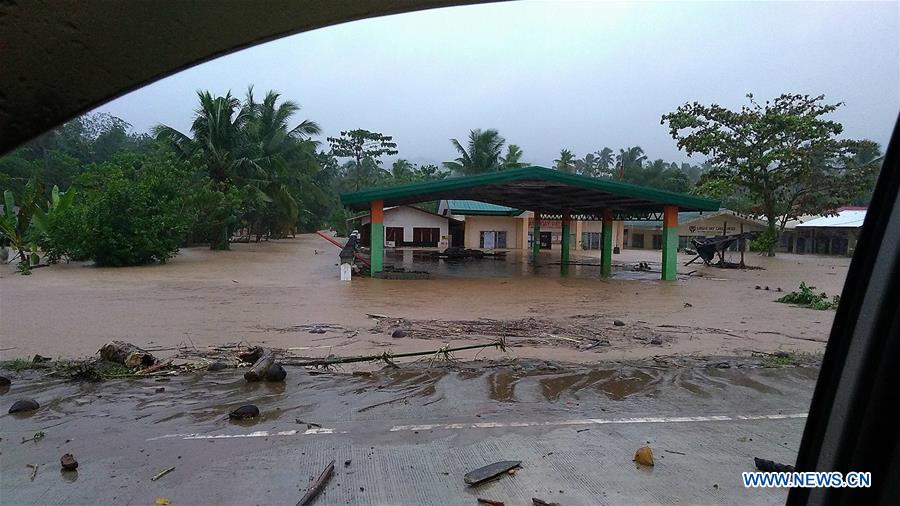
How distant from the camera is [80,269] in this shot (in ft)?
73.4

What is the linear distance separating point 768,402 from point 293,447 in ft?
16.3

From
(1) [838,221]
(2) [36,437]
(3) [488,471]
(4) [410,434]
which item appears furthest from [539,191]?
(1) [838,221]

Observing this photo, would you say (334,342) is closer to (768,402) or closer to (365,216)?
(768,402)

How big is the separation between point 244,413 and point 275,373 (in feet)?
4.34

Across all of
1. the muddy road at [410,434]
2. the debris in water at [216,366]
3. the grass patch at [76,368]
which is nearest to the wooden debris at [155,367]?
the grass patch at [76,368]

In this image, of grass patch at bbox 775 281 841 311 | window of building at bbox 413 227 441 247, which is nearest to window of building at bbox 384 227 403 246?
window of building at bbox 413 227 441 247

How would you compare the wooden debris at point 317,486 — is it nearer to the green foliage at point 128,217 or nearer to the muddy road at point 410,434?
the muddy road at point 410,434

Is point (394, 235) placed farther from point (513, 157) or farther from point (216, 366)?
point (216, 366)

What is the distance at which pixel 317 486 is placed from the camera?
376cm

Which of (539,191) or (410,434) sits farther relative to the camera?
(539,191)

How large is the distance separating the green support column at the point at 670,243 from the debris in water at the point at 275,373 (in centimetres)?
1943

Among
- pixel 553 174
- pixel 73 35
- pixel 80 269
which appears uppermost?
pixel 553 174

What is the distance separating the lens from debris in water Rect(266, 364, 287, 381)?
659 centimetres

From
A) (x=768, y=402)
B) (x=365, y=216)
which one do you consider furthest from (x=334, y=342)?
(x=365, y=216)
